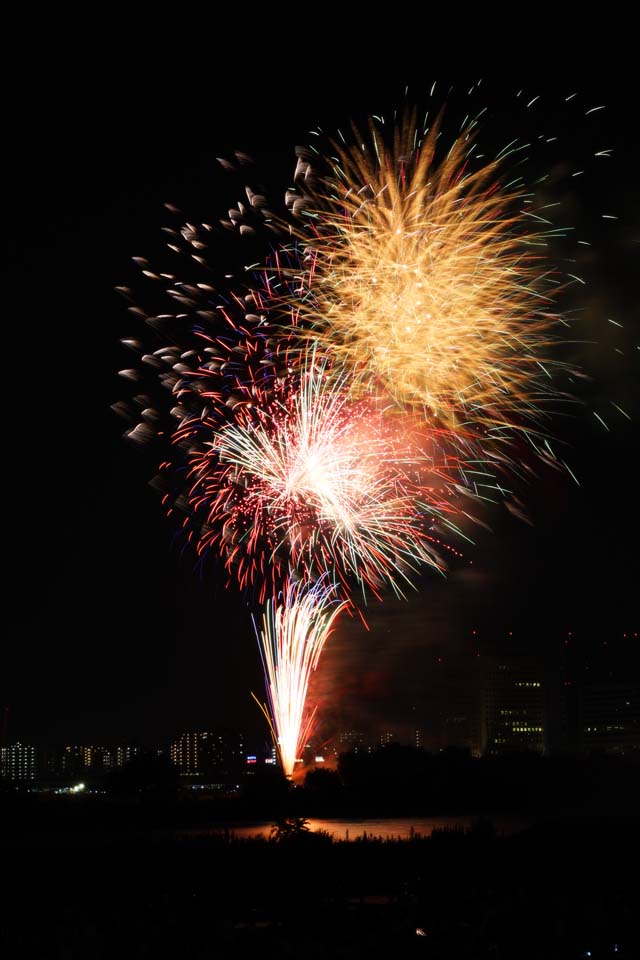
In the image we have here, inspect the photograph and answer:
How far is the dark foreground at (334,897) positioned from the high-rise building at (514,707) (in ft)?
242

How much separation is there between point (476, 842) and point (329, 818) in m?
17.1

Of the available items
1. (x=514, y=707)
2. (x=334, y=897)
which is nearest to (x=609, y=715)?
(x=514, y=707)

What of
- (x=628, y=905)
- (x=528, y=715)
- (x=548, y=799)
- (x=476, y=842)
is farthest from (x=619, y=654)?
(x=628, y=905)

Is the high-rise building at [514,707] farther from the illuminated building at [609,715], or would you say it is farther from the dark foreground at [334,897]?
the dark foreground at [334,897]

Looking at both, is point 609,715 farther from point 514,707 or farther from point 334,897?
point 334,897

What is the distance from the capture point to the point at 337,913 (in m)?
13.9

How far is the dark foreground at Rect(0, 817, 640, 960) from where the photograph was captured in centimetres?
1133

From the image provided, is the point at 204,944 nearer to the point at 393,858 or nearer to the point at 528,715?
the point at 393,858

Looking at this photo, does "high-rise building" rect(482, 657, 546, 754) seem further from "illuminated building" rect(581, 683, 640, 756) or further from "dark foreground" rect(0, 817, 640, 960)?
"dark foreground" rect(0, 817, 640, 960)

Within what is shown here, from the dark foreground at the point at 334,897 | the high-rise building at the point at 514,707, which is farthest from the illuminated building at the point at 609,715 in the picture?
the dark foreground at the point at 334,897

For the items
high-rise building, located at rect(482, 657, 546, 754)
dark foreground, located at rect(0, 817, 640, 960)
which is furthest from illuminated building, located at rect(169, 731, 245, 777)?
dark foreground, located at rect(0, 817, 640, 960)

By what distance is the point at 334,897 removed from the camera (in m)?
17.9

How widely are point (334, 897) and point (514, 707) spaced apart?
90.2 meters

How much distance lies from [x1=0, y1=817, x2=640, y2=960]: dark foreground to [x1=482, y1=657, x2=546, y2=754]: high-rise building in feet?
242
